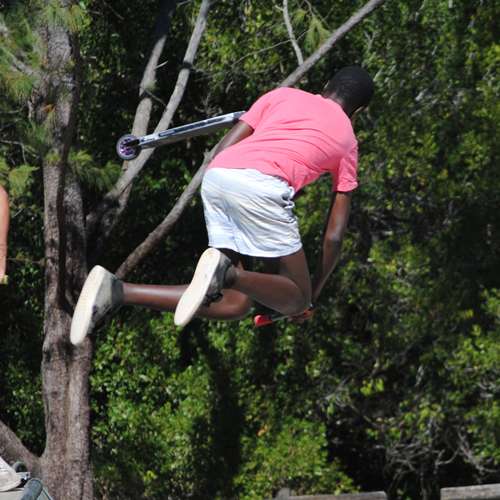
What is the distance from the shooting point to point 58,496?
8.23m

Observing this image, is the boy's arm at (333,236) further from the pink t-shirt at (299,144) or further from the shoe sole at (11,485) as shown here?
the shoe sole at (11,485)

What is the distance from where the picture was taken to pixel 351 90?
5000 mm

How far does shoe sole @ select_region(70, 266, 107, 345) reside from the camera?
184 inches

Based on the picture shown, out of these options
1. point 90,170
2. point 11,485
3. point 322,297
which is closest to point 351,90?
point 11,485

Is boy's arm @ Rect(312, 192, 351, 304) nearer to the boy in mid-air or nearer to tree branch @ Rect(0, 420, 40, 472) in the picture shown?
the boy in mid-air

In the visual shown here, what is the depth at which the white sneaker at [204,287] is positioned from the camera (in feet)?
15.0

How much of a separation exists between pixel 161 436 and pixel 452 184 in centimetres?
295

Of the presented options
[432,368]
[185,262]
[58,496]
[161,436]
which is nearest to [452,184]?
[432,368]

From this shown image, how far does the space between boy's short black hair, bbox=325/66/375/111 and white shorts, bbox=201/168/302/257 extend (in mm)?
469

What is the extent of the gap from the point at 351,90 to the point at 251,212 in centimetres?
66

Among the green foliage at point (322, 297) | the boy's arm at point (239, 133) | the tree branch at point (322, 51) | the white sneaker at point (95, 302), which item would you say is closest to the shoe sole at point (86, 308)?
the white sneaker at point (95, 302)

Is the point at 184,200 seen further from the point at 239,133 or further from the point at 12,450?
the point at 239,133

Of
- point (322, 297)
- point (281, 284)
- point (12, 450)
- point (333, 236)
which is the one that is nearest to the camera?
point (281, 284)

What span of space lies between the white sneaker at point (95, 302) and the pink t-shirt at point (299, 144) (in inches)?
24.3
